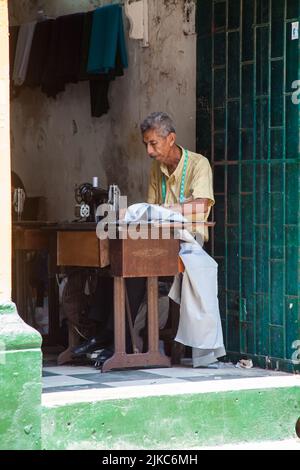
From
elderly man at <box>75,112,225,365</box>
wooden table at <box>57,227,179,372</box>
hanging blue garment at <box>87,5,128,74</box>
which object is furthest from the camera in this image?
hanging blue garment at <box>87,5,128,74</box>

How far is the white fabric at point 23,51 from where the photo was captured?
946 centimetres

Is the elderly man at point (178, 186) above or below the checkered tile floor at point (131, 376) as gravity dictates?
above

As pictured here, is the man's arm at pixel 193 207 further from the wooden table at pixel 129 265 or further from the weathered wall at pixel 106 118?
the weathered wall at pixel 106 118

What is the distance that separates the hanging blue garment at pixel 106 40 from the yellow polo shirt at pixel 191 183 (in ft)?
4.92

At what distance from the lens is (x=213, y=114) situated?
686cm

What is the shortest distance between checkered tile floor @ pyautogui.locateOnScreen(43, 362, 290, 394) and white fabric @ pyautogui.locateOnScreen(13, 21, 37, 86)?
3.52 meters

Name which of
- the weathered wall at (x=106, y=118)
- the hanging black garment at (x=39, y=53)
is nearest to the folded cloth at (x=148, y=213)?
the weathered wall at (x=106, y=118)

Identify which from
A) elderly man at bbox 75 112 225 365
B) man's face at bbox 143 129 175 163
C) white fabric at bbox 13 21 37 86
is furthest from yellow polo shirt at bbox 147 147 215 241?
white fabric at bbox 13 21 37 86

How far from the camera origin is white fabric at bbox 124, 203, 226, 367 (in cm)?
657

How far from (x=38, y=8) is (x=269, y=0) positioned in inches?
150

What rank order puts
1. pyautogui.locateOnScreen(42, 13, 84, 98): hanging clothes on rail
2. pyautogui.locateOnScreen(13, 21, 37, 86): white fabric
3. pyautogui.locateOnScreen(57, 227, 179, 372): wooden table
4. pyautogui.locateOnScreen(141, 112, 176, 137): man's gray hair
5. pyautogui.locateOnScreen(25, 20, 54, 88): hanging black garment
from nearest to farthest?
1. pyautogui.locateOnScreen(57, 227, 179, 372): wooden table
2. pyautogui.locateOnScreen(141, 112, 176, 137): man's gray hair
3. pyautogui.locateOnScreen(42, 13, 84, 98): hanging clothes on rail
4. pyautogui.locateOnScreen(25, 20, 54, 88): hanging black garment
5. pyautogui.locateOnScreen(13, 21, 37, 86): white fabric

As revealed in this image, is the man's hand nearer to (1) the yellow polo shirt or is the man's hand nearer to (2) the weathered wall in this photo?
(1) the yellow polo shirt

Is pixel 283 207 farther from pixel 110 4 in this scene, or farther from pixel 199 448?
pixel 110 4
